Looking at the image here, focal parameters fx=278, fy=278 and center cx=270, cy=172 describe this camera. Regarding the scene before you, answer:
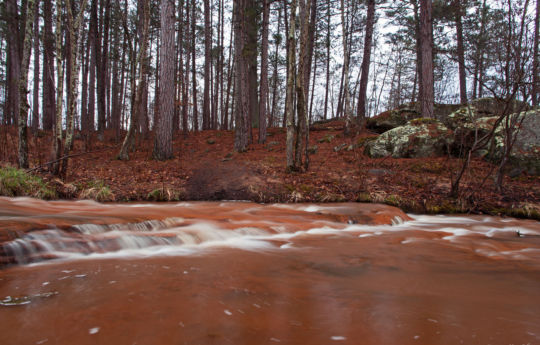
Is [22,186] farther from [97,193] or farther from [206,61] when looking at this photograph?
[206,61]

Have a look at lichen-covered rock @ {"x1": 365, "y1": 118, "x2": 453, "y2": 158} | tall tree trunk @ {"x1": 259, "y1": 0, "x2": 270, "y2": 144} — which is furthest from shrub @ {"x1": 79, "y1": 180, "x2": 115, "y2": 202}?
lichen-covered rock @ {"x1": 365, "y1": 118, "x2": 453, "y2": 158}

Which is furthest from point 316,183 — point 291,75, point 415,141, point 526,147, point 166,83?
point 166,83

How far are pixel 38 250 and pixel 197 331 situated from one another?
2204mm

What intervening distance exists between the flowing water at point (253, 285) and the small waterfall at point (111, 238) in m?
0.02

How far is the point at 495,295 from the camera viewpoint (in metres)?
2.15

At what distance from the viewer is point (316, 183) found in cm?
781

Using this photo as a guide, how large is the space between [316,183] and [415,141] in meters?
4.45

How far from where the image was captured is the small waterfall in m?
2.60

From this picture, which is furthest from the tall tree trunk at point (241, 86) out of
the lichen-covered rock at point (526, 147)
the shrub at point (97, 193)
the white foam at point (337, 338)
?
the white foam at point (337, 338)

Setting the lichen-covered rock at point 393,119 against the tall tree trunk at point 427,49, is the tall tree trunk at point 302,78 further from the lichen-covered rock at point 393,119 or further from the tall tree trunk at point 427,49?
the lichen-covered rock at point 393,119

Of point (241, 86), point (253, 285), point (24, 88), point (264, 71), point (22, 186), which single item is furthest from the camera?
point (264, 71)

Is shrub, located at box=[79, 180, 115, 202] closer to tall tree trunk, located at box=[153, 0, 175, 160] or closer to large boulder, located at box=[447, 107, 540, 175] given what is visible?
tall tree trunk, located at box=[153, 0, 175, 160]

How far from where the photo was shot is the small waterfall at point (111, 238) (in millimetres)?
2598

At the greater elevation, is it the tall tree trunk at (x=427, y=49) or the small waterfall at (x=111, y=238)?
the tall tree trunk at (x=427, y=49)
